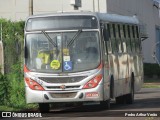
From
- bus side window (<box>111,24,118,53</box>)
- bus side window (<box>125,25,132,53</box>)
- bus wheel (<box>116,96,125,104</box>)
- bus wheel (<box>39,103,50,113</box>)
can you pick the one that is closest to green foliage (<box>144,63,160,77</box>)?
bus wheel (<box>116,96,125,104</box>)

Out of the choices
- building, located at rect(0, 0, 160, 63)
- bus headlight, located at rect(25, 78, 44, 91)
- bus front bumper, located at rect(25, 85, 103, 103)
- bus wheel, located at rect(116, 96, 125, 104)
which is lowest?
bus wheel, located at rect(116, 96, 125, 104)

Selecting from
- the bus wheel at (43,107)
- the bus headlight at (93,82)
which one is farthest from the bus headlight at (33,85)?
the bus headlight at (93,82)

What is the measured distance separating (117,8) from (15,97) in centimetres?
2912

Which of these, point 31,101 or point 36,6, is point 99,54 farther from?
point 36,6

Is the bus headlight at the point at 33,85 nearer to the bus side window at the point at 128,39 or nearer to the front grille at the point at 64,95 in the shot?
the front grille at the point at 64,95

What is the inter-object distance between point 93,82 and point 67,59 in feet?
3.57

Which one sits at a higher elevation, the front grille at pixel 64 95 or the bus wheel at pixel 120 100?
the front grille at pixel 64 95

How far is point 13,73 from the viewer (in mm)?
25766

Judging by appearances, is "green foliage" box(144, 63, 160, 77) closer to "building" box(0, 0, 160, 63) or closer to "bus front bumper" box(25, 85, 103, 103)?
"building" box(0, 0, 160, 63)

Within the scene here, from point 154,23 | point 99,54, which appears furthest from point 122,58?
point 154,23

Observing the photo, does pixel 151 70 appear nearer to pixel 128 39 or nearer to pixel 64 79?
pixel 128 39

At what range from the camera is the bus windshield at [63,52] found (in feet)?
66.6

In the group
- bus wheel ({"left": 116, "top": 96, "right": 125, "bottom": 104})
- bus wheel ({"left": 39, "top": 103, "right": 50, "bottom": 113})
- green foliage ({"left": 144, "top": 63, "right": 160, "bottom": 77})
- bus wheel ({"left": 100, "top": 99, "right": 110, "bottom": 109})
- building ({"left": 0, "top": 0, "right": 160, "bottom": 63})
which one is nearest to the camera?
bus wheel ({"left": 39, "top": 103, "right": 50, "bottom": 113})

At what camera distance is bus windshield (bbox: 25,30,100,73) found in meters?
20.3
